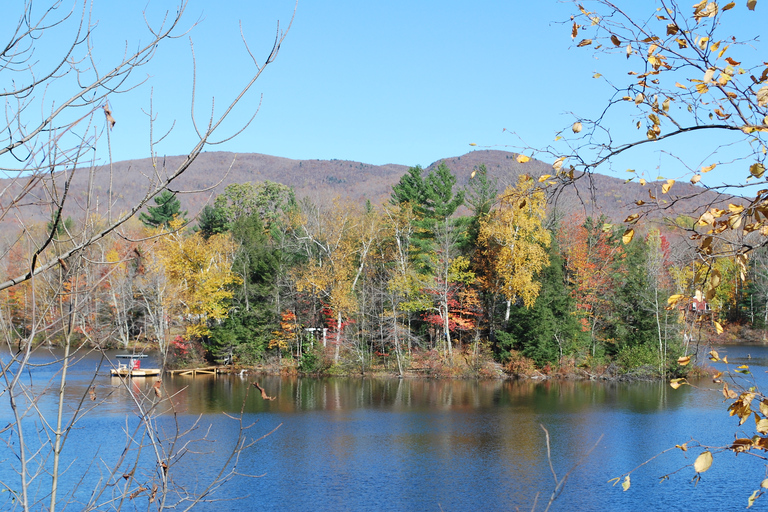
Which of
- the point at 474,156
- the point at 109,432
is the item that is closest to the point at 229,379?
the point at 109,432

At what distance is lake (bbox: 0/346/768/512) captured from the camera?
16.9 metres

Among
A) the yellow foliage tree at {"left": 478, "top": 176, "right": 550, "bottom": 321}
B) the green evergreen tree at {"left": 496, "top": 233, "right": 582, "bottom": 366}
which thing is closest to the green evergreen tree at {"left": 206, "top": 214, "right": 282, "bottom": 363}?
the yellow foliage tree at {"left": 478, "top": 176, "right": 550, "bottom": 321}

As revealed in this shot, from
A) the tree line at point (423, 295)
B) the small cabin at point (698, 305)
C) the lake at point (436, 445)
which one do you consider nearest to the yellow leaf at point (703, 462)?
the small cabin at point (698, 305)

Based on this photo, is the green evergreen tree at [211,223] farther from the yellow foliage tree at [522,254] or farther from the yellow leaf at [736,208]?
the yellow leaf at [736,208]

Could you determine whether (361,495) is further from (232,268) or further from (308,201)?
(308,201)

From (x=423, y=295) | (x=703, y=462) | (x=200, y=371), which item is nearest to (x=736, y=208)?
(x=703, y=462)

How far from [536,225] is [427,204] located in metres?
8.24

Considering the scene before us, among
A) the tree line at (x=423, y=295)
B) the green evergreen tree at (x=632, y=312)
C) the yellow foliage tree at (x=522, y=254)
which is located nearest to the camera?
the green evergreen tree at (x=632, y=312)

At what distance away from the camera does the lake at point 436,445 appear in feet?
55.4

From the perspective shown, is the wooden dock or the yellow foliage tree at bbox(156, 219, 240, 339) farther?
the wooden dock

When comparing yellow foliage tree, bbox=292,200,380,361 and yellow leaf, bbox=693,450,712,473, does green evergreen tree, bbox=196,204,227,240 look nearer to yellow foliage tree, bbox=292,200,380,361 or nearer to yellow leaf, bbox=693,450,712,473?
yellow foliage tree, bbox=292,200,380,361

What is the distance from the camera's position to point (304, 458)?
20.7m

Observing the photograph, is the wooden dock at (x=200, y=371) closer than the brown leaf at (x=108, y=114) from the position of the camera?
No

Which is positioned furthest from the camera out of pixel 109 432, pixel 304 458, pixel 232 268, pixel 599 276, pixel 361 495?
pixel 232 268
